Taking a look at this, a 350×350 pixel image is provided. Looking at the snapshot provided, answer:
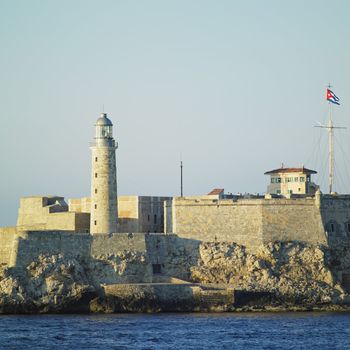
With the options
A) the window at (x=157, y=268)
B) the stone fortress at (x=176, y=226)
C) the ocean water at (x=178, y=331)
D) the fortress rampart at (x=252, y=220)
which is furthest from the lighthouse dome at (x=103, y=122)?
the ocean water at (x=178, y=331)

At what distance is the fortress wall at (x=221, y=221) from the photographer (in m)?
65.1

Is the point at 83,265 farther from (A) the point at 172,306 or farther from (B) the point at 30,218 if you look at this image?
(B) the point at 30,218

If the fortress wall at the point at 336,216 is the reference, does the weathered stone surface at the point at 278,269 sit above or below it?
below

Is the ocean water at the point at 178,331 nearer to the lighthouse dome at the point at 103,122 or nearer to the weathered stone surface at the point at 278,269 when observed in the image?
the weathered stone surface at the point at 278,269

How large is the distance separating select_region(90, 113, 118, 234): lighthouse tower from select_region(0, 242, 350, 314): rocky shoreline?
262 centimetres

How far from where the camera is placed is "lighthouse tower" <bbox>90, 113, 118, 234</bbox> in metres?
64.9

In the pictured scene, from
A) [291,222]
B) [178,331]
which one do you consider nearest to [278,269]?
[291,222]

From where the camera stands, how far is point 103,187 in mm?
64812

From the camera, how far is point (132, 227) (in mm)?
68312

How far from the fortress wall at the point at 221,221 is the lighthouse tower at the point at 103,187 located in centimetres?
364

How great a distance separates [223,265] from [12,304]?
37.7 ft

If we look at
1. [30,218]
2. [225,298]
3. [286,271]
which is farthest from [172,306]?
[30,218]

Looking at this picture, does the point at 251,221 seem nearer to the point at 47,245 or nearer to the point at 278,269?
the point at 278,269

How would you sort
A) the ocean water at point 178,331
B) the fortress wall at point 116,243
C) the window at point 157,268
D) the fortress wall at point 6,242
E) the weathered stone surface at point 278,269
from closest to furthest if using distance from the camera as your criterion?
1. the ocean water at point 178,331
2. the weathered stone surface at point 278,269
3. the fortress wall at point 116,243
4. the fortress wall at point 6,242
5. the window at point 157,268
